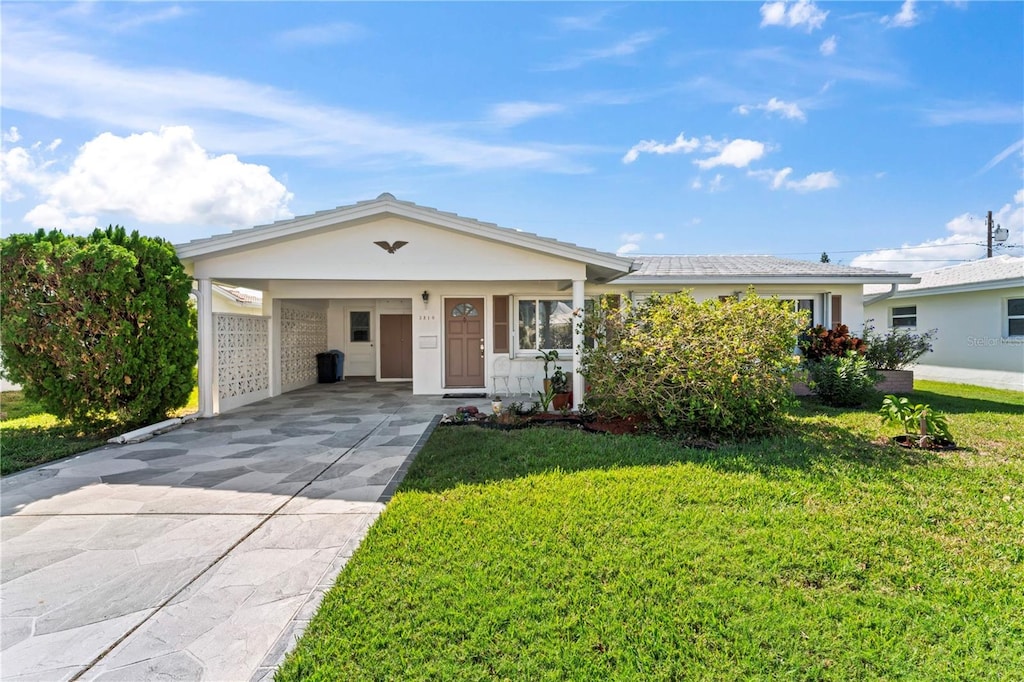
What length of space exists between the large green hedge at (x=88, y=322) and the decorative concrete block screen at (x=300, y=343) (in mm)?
5100

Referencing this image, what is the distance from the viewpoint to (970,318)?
14195mm

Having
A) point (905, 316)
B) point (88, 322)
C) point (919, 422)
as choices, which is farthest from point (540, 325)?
point (905, 316)

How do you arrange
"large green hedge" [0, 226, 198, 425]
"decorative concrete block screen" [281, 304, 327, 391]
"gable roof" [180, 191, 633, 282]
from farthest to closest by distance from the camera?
1. "decorative concrete block screen" [281, 304, 327, 391]
2. "gable roof" [180, 191, 633, 282]
3. "large green hedge" [0, 226, 198, 425]

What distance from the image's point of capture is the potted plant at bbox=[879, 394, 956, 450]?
21.3ft

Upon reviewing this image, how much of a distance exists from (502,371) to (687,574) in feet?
29.8

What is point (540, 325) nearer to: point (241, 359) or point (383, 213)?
point (383, 213)

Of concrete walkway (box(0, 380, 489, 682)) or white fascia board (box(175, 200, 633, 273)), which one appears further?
white fascia board (box(175, 200, 633, 273))

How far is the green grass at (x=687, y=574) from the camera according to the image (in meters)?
2.60

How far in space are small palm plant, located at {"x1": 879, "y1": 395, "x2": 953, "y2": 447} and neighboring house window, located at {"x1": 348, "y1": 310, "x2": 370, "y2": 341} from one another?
13895mm

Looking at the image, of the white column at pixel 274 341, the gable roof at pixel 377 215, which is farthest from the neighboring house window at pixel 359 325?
the gable roof at pixel 377 215

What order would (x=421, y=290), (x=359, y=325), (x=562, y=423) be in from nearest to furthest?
(x=562, y=423)
(x=421, y=290)
(x=359, y=325)

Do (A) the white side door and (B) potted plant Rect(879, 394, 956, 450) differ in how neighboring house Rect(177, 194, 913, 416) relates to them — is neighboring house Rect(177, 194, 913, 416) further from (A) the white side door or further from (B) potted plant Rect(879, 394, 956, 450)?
(B) potted plant Rect(879, 394, 956, 450)

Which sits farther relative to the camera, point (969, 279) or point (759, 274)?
point (969, 279)

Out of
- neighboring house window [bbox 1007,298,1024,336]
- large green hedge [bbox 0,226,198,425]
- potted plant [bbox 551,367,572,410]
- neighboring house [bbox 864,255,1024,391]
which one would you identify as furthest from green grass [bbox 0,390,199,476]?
neighboring house window [bbox 1007,298,1024,336]
